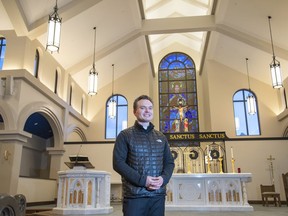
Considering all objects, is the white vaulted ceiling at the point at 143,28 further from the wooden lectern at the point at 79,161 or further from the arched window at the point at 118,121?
the wooden lectern at the point at 79,161

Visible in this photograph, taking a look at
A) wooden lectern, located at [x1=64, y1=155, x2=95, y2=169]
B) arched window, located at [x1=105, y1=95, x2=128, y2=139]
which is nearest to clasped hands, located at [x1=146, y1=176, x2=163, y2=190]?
wooden lectern, located at [x1=64, y1=155, x2=95, y2=169]

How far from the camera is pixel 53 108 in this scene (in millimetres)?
9336

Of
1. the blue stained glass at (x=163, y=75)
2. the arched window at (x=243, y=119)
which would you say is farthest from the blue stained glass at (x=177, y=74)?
the arched window at (x=243, y=119)

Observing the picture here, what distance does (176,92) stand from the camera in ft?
46.4

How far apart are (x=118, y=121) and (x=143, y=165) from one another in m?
11.3

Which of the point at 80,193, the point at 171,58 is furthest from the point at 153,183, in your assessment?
the point at 171,58

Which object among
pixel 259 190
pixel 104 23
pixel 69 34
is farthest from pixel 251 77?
pixel 69 34

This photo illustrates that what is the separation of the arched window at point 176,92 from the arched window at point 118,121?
1.76 m

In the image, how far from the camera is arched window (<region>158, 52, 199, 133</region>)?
1358cm

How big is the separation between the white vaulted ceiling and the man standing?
6.36m

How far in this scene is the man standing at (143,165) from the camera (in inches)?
68.1

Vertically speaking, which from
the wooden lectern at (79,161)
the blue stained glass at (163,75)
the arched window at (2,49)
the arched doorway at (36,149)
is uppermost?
the blue stained glass at (163,75)

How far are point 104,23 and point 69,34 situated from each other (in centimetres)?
118

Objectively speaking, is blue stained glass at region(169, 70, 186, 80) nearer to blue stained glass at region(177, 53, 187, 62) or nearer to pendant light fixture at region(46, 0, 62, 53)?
blue stained glass at region(177, 53, 187, 62)
